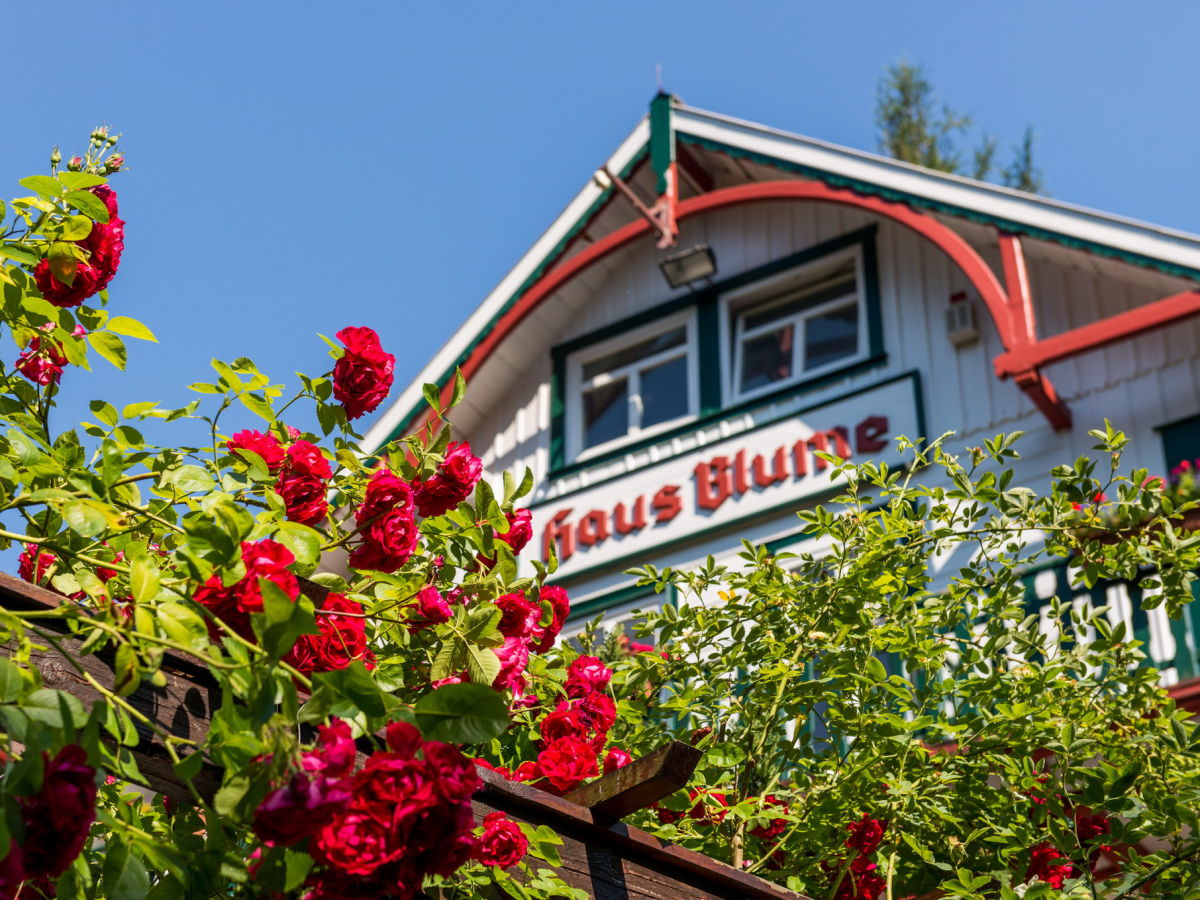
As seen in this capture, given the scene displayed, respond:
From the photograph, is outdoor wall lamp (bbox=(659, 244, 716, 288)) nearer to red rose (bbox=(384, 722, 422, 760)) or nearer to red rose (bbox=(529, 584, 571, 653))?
red rose (bbox=(529, 584, 571, 653))

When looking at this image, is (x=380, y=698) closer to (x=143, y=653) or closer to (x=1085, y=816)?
(x=143, y=653)

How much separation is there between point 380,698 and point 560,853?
86 cm

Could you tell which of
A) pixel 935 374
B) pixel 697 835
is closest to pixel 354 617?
pixel 697 835

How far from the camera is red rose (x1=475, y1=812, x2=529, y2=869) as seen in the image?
88.0 inches

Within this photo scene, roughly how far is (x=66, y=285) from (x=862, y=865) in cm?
223

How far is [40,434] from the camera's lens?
2520 mm

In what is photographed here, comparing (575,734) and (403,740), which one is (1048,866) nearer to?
(575,734)

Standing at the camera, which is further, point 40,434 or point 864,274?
point 864,274

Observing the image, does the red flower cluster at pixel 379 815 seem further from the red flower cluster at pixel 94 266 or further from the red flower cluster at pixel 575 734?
the red flower cluster at pixel 94 266

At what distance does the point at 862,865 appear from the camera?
349 centimetres

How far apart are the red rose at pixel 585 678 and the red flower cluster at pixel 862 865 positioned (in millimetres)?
827

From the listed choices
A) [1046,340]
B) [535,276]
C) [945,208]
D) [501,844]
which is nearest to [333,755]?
[501,844]

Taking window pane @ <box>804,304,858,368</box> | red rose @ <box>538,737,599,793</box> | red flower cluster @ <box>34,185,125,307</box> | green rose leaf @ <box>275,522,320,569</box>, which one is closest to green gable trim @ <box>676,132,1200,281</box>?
window pane @ <box>804,304,858,368</box>

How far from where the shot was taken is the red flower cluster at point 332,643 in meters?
2.30
